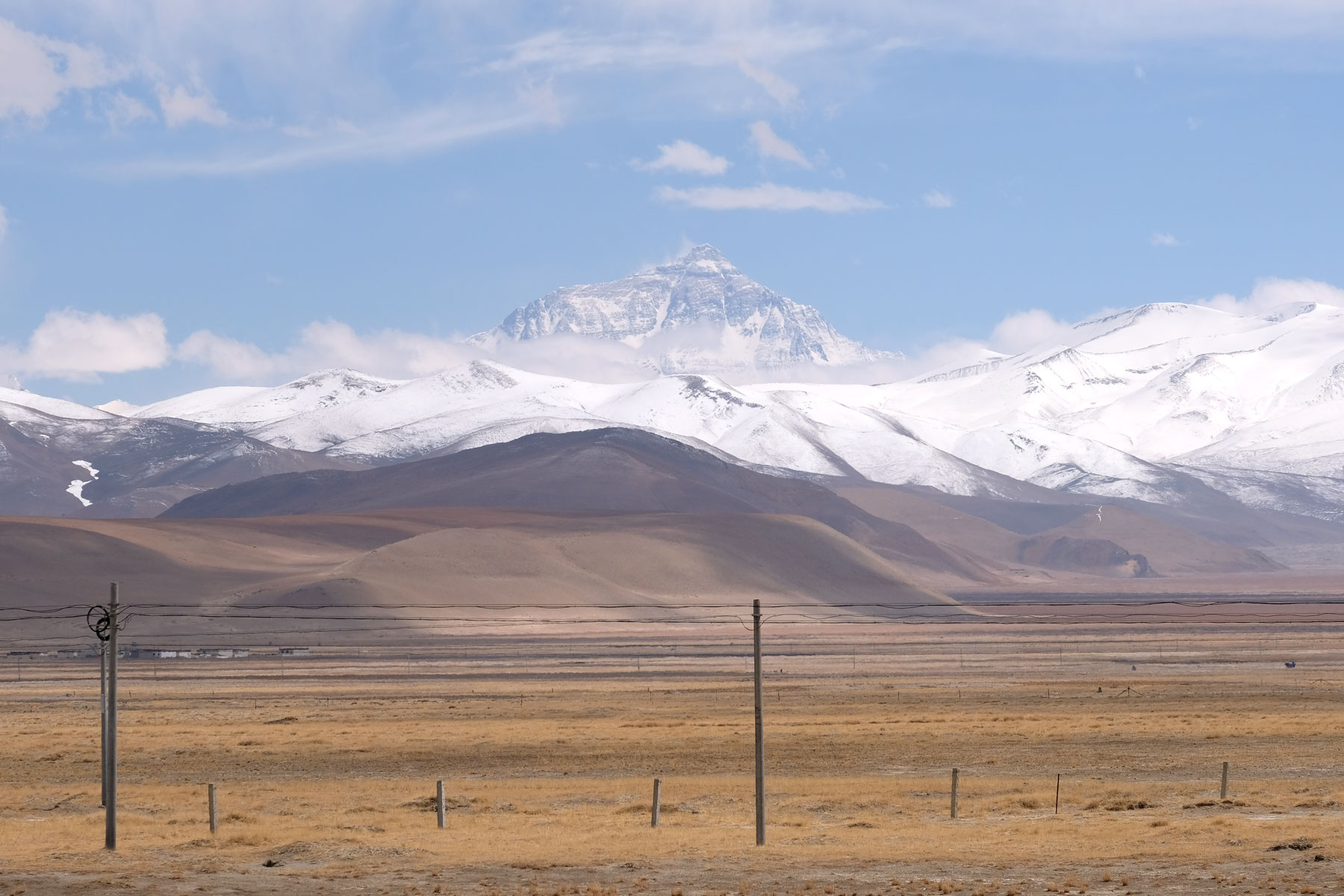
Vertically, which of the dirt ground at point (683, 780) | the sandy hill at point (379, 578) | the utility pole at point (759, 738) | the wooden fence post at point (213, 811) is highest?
the sandy hill at point (379, 578)

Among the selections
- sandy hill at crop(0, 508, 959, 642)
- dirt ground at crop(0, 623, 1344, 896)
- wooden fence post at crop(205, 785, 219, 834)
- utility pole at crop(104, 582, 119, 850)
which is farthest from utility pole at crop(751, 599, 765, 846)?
sandy hill at crop(0, 508, 959, 642)

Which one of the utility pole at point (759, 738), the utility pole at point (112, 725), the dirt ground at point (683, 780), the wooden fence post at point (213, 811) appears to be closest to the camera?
the utility pole at point (759, 738)

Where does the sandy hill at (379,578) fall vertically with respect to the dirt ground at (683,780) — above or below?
above

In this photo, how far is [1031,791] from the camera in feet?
140

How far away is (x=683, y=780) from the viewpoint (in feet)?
159

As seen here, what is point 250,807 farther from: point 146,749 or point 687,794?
point 146,749

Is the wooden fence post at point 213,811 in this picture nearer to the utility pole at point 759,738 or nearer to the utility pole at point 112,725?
the utility pole at point 112,725

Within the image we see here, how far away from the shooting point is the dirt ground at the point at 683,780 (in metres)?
30.4

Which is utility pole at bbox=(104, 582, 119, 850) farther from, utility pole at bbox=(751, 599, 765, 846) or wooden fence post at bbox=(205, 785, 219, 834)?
utility pole at bbox=(751, 599, 765, 846)

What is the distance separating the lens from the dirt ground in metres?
30.4

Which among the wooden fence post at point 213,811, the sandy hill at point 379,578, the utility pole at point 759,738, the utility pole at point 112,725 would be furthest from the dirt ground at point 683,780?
the sandy hill at point 379,578

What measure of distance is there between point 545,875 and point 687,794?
14523mm

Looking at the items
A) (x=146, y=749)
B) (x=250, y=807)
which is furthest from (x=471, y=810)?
(x=146, y=749)

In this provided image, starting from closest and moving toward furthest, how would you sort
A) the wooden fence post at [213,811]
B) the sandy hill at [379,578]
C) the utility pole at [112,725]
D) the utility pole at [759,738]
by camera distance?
the utility pole at [759,738] → the utility pole at [112,725] → the wooden fence post at [213,811] → the sandy hill at [379,578]
